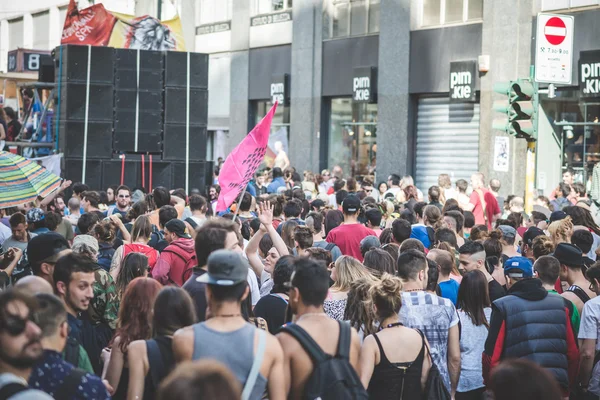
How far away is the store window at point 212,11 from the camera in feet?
105

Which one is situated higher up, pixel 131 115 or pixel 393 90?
pixel 393 90

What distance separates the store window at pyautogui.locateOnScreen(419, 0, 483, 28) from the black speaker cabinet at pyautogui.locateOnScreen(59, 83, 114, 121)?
9.77m

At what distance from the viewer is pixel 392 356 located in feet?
18.5

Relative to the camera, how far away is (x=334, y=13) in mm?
27844

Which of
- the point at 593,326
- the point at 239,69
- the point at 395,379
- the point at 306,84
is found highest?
the point at 239,69

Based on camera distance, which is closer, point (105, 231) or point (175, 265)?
point (175, 265)

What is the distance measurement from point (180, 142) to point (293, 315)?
1417 cm

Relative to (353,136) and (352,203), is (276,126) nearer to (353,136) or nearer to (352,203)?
(353,136)

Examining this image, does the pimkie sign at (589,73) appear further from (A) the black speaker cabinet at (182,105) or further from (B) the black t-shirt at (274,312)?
(B) the black t-shirt at (274,312)

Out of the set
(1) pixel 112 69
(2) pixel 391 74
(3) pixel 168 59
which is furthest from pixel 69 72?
(2) pixel 391 74

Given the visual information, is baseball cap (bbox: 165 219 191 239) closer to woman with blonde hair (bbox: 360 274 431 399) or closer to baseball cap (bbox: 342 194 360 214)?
baseball cap (bbox: 342 194 360 214)

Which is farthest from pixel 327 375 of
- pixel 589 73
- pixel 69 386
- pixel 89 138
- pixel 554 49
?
pixel 589 73

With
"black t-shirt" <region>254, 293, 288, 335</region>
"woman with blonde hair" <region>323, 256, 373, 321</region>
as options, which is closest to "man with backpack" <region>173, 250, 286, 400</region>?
"black t-shirt" <region>254, 293, 288, 335</region>

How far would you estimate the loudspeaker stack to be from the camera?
18219mm
